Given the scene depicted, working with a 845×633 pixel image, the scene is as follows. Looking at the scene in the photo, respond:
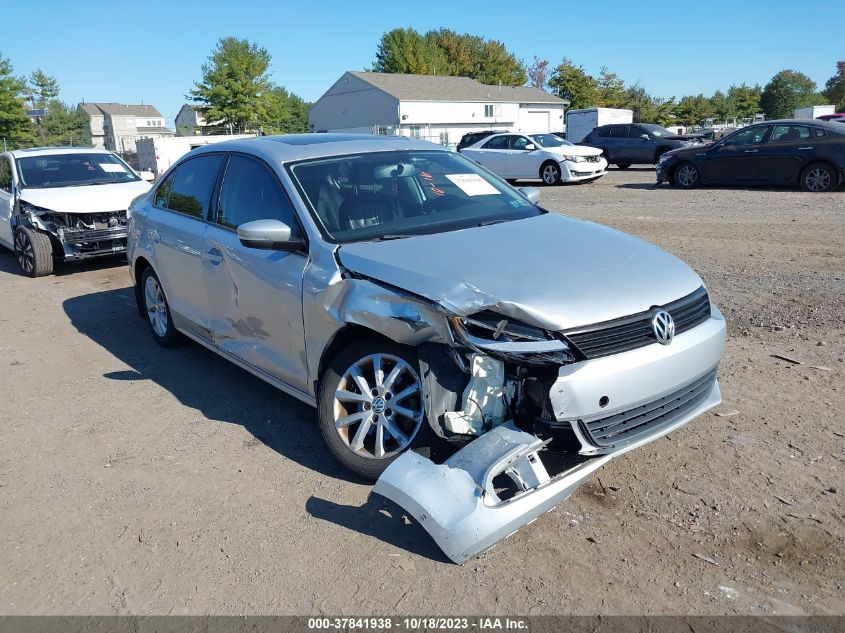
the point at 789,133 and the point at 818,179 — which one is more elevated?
the point at 789,133

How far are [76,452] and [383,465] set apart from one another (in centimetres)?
211

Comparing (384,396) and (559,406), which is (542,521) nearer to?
(559,406)

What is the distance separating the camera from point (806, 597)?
9.29ft

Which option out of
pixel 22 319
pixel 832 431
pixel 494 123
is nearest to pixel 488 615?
pixel 832 431

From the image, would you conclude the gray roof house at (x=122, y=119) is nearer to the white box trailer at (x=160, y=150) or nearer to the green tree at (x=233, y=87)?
the green tree at (x=233, y=87)

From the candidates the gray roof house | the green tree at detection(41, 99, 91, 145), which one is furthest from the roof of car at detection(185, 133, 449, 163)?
the gray roof house

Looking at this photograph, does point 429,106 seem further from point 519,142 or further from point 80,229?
point 80,229

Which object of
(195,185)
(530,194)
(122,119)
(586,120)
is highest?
(122,119)

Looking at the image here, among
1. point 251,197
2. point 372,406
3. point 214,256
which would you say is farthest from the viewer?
point 214,256

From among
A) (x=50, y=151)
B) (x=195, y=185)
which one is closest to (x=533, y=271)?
(x=195, y=185)

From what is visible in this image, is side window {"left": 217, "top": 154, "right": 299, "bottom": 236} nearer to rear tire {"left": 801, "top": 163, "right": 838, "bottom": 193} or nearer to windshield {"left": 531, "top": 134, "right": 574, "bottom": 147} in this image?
rear tire {"left": 801, "top": 163, "right": 838, "bottom": 193}

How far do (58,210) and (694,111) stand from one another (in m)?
68.6

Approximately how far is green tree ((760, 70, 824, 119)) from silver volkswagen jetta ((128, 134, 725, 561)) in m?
73.6

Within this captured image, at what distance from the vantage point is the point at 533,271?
138 inches
